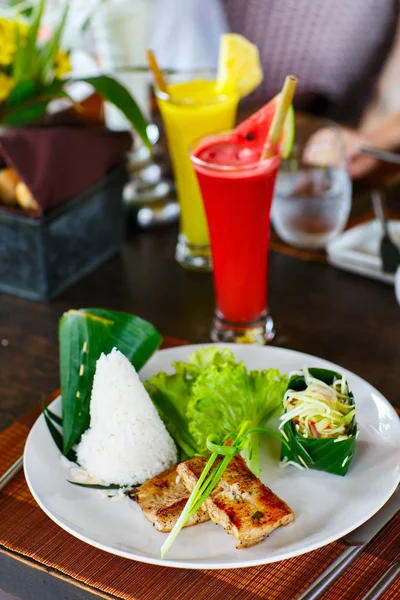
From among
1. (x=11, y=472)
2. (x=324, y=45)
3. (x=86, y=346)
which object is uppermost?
(x=86, y=346)

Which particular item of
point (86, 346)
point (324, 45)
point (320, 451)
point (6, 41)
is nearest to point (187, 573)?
point (320, 451)

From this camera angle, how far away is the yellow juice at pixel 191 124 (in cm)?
130

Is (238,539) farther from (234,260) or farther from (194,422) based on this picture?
→ (234,260)

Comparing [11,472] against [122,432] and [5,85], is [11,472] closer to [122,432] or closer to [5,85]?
[122,432]

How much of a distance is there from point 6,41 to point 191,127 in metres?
0.36

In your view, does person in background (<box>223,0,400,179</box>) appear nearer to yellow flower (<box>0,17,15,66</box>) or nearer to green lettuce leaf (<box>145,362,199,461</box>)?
yellow flower (<box>0,17,15,66</box>)

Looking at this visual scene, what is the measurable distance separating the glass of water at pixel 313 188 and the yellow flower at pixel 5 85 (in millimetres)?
498

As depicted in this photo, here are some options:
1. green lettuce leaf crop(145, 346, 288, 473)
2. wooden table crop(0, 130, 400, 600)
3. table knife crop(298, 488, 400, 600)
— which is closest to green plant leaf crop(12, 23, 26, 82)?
wooden table crop(0, 130, 400, 600)

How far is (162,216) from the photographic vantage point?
1.55 m

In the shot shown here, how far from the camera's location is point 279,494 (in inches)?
32.9

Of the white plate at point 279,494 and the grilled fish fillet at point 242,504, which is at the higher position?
the grilled fish fillet at point 242,504

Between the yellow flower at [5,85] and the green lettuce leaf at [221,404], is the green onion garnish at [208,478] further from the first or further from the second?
the yellow flower at [5,85]

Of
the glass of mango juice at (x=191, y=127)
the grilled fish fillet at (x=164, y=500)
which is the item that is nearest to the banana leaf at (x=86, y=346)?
the grilled fish fillet at (x=164, y=500)

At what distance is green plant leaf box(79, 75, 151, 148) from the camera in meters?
1.36
